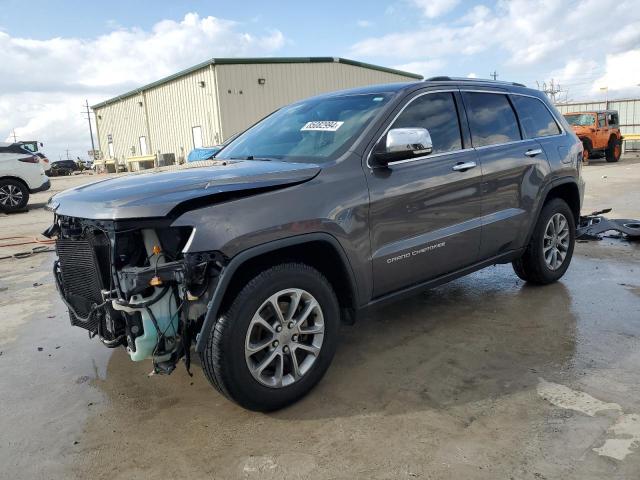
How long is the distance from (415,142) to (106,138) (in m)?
44.3

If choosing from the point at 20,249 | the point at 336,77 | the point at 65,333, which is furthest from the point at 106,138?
the point at 65,333

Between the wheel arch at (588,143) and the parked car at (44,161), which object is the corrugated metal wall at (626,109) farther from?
the parked car at (44,161)

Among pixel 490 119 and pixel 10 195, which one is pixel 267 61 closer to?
pixel 10 195

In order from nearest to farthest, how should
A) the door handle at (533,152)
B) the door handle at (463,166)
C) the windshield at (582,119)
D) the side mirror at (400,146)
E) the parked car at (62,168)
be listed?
1. the side mirror at (400,146)
2. the door handle at (463,166)
3. the door handle at (533,152)
4. the windshield at (582,119)
5. the parked car at (62,168)

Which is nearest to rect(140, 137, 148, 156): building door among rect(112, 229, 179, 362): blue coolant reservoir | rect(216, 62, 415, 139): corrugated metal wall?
rect(216, 62, 415, 139): corrugated metal wall

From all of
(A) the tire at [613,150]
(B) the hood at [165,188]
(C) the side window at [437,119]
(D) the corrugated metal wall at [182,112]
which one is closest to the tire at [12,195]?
(B) the hood at [165,188]

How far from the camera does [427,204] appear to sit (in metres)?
3.45

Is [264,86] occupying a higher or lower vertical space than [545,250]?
higher

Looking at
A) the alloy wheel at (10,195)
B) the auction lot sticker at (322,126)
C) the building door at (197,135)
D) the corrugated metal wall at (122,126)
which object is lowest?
the alloy wheel at (10,195)

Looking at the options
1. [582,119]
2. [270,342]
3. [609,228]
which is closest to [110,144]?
[582,119]

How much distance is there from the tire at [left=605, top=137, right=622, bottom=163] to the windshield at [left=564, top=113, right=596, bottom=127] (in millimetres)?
1393

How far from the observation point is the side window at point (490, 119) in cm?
→ 399

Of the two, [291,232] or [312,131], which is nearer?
[291,232]

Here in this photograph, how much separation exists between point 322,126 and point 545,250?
2560 millimetres
